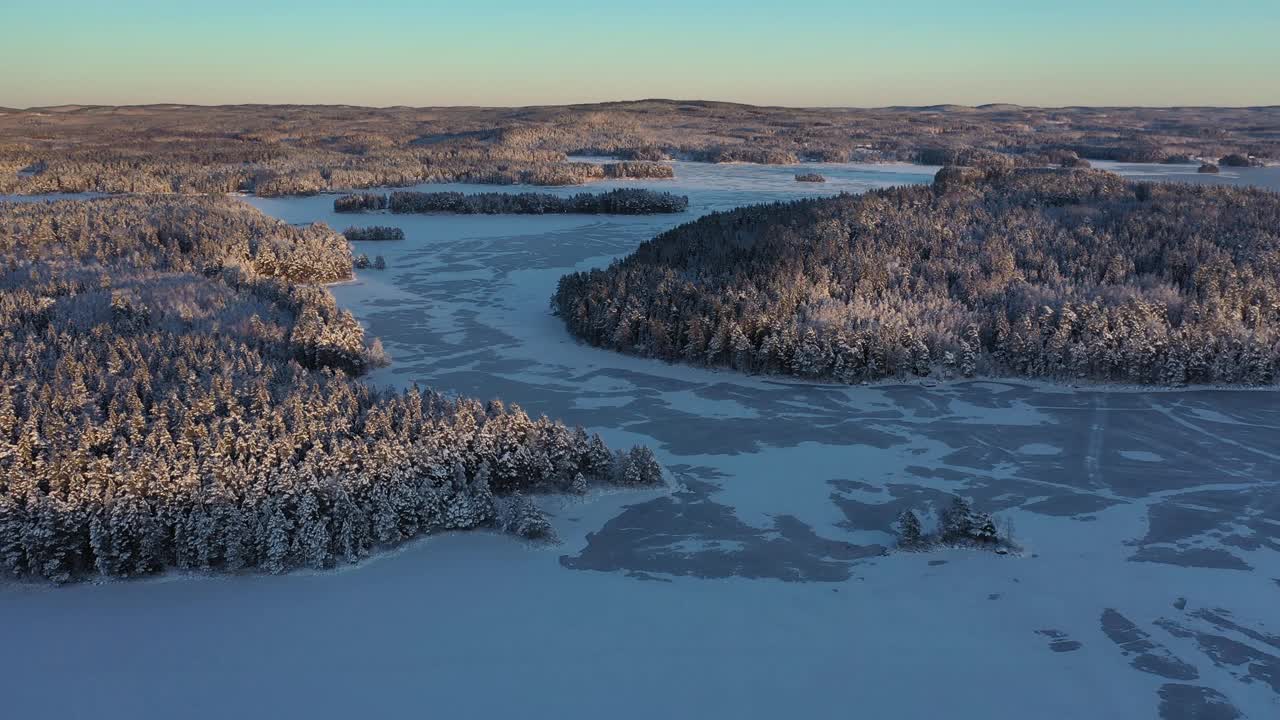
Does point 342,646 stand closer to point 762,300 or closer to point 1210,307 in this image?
point 762,300

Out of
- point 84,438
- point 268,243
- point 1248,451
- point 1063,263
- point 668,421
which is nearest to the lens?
point 84,438

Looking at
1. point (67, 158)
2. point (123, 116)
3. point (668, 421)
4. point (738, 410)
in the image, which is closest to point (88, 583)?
point (668, 421)

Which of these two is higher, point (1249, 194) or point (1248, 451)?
point (1249, 194)

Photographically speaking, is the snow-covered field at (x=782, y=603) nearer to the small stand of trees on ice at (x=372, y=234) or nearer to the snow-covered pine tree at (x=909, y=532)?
the snow-covered pine tree at (x=909, y=532)

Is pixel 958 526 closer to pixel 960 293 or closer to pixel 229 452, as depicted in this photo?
pixel 229 452

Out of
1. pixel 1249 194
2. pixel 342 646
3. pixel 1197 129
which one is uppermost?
pixel 1197 129

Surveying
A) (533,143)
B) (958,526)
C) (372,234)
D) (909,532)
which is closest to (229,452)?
(909,532)

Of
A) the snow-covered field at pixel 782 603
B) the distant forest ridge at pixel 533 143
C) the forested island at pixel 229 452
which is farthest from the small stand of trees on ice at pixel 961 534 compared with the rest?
the distant forest ridge at pixel 533 143
